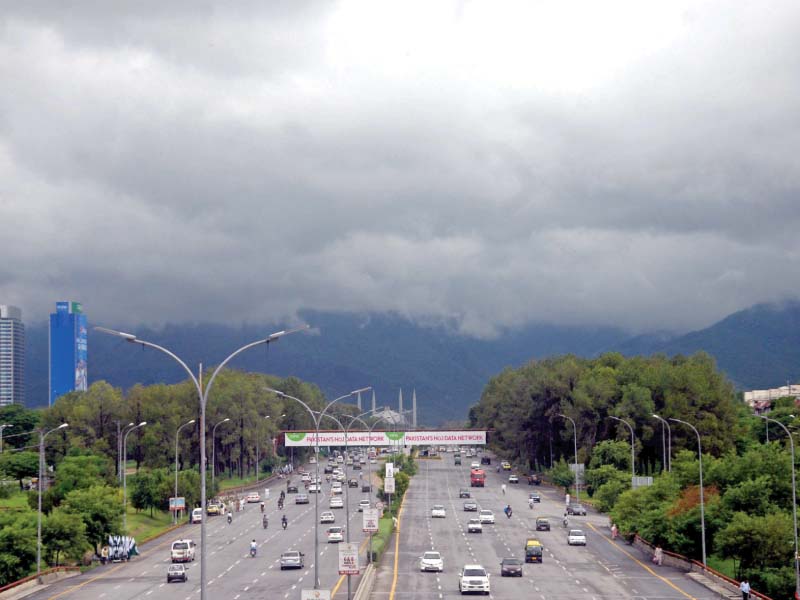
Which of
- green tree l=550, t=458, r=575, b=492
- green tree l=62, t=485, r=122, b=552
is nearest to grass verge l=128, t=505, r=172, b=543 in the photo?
green tree l=62, t=485, r=122, b=552

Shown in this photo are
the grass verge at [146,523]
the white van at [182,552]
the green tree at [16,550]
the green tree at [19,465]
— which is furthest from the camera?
the green tree at [19,465]

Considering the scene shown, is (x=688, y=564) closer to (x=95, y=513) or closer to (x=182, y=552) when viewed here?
(x=182, y=552)

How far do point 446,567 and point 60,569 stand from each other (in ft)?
93.2

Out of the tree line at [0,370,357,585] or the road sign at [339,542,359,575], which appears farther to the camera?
the tree line at [0,370,357,585]

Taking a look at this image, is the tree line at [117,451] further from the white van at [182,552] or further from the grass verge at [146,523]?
the white van at [182,552]

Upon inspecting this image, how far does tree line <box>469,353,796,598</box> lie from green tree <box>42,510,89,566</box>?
44.7 metres

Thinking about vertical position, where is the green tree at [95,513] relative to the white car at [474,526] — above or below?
above

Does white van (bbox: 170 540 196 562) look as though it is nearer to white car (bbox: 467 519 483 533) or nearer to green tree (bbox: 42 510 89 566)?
green tree (bbox: 42 510 89 566)

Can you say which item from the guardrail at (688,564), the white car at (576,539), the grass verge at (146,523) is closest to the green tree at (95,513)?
the grass verge at (146,523)

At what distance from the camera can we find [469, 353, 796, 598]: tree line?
247 ft

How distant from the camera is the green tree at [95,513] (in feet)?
298

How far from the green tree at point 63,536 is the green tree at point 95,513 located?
2.60 meters

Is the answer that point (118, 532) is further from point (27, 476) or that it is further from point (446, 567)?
point (27, 476)

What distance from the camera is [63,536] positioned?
85.0m
